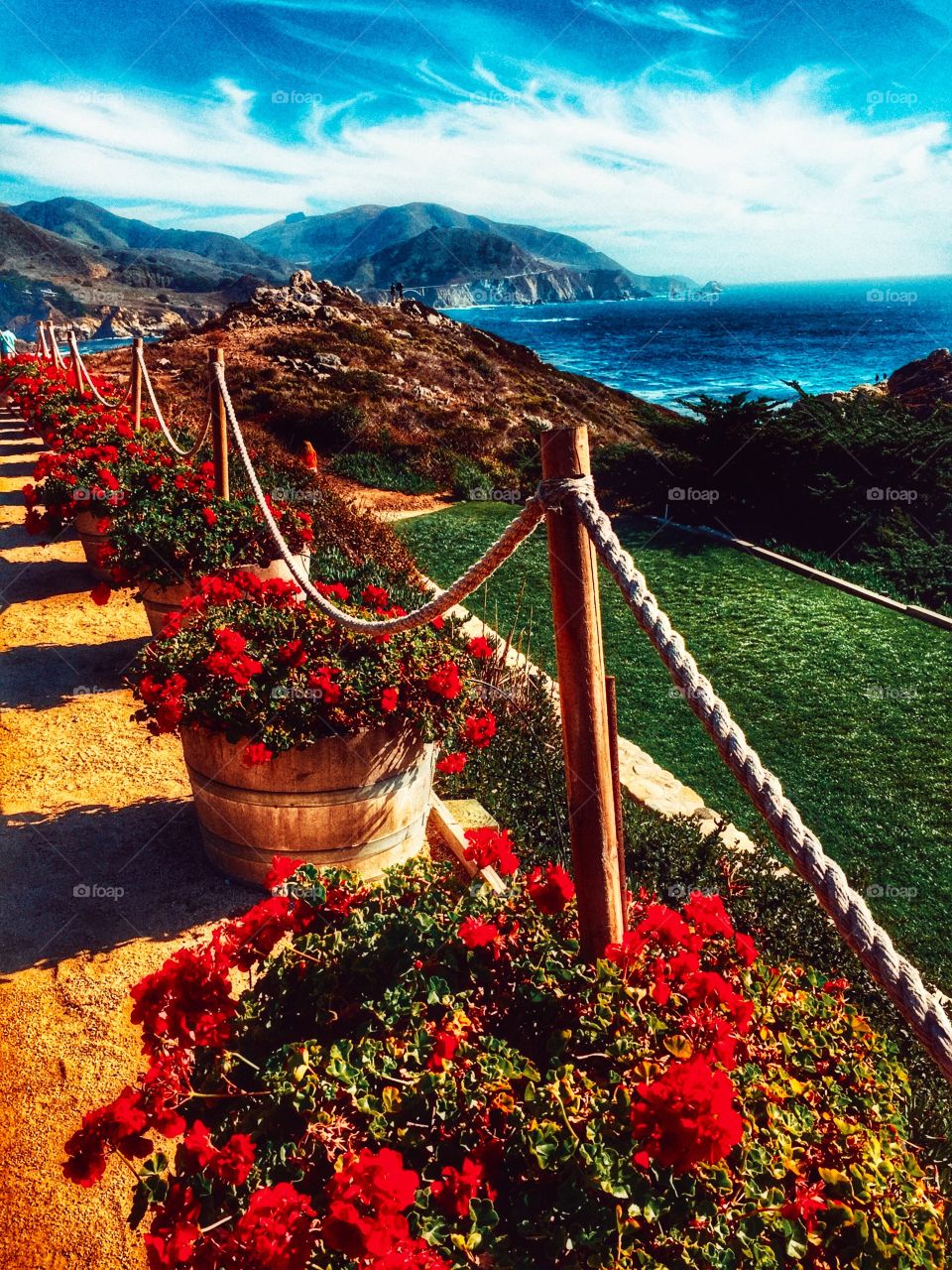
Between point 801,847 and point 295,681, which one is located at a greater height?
point 801,847

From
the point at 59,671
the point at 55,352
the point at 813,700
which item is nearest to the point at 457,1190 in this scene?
the point at 59,671

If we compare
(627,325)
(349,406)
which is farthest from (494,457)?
(627,325)

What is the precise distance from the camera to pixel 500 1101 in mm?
1591

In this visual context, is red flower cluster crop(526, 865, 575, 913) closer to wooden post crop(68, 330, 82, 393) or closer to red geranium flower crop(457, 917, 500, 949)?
red geranium flower crop(457, 917, 500, 949)

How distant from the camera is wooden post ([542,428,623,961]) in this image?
1.89 meters

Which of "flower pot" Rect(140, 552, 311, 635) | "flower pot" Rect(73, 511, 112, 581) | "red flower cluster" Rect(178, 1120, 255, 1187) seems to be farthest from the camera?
"flower pot" Rect(73, 511, 112, 581)

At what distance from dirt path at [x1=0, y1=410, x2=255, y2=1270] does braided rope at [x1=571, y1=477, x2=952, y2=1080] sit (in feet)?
7.28

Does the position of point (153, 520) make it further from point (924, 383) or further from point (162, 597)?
point (924, 383)

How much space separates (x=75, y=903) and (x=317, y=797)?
1.37 metres

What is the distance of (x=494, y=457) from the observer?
1720cm

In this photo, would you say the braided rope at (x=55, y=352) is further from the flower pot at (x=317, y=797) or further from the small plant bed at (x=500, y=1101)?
the small plant bed at (x=500, y=1101)

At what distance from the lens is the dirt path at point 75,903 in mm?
2340

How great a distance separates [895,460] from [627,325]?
108350mm

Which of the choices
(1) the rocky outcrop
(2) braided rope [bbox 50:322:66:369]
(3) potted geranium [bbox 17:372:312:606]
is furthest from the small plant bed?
(1) the rocky outcrop
